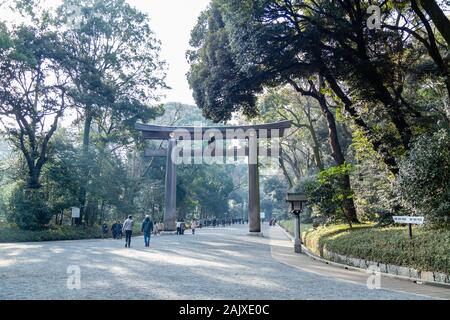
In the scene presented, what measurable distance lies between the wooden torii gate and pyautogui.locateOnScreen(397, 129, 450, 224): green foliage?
1416 centimetres

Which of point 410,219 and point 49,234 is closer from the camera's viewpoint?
point 410,219

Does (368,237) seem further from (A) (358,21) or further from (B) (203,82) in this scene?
(B) (203,82)

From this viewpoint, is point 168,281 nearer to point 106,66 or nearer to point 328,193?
point 328,193

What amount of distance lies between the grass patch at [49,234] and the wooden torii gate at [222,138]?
5.48 metres

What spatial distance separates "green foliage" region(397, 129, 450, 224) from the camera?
9836 mm

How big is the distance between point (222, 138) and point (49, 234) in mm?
12130

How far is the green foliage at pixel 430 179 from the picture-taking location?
9836mm

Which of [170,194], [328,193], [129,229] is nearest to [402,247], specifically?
[328,193]

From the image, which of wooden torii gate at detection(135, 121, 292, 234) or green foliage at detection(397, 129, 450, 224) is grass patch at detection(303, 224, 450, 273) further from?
wooden torii gate at detection(135, 121, 292, 234)

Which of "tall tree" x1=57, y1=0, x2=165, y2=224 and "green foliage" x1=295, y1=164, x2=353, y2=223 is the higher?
"tall tree" x1=57, y1=0, x2=165, y2=224

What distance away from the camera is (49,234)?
21.4 m

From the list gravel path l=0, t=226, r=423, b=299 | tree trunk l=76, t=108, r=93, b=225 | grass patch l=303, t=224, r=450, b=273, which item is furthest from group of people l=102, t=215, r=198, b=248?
grass patch l=303, t=224, r=450, b=273

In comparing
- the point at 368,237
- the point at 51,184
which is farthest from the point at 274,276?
the point at 51,184
